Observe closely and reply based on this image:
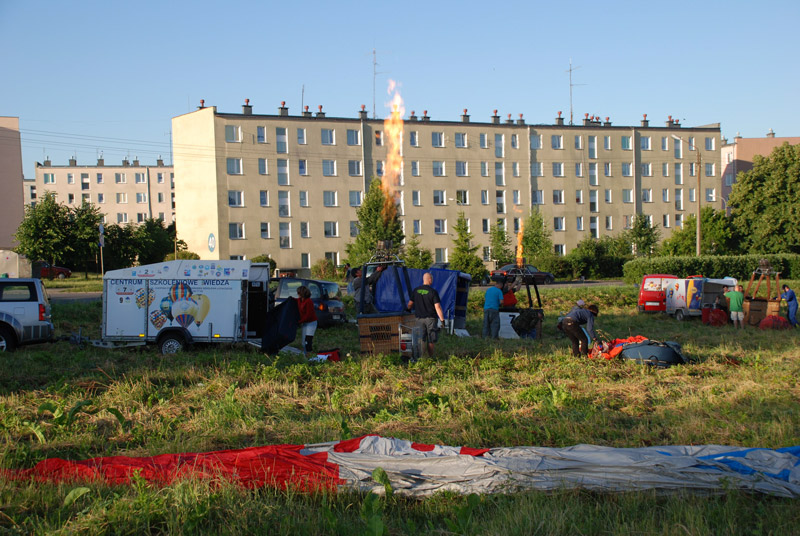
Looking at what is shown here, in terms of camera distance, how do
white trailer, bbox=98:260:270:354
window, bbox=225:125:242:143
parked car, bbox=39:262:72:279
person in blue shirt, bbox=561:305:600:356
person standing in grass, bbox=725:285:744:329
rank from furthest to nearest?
window, bbox=225:125:242:143 < parked car, bbox=39:262:72:279 < person standing in grass, bbox=725:285:744:329 < white trailer, bbox=98:260:270:354 < person in blue shirt, bbox=561:305:600:356

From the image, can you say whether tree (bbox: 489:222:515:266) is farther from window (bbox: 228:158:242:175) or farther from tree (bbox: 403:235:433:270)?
window (bbox: 228:158:242:175)

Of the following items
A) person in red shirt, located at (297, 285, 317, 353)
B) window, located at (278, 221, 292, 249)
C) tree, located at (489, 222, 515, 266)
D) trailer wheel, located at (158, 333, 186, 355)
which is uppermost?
window, located at (278, 221, 292, 249)

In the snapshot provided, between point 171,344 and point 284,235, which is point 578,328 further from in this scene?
point 284,235

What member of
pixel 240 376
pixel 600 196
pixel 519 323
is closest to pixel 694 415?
pixel 240 376

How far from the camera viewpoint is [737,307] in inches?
816

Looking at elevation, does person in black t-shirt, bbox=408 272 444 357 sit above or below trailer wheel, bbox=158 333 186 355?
above

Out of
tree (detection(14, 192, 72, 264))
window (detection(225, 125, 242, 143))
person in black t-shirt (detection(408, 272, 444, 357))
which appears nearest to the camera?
person in black t-shirt (detection(408, 272, 444, 357))

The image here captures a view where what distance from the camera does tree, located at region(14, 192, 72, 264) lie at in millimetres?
43375

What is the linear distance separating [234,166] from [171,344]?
44446mm

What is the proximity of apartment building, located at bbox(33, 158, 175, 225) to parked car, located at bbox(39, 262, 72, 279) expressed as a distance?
161 feet

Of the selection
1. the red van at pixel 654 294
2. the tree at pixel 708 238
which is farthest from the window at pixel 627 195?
the red van at pixel 654 294

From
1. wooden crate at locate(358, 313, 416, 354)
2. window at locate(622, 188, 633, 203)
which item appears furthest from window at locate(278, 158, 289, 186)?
wooden crate at locate(358, 313, 416, 354)

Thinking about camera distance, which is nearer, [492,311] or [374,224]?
[492,311]

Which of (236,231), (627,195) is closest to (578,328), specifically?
(236,231)
